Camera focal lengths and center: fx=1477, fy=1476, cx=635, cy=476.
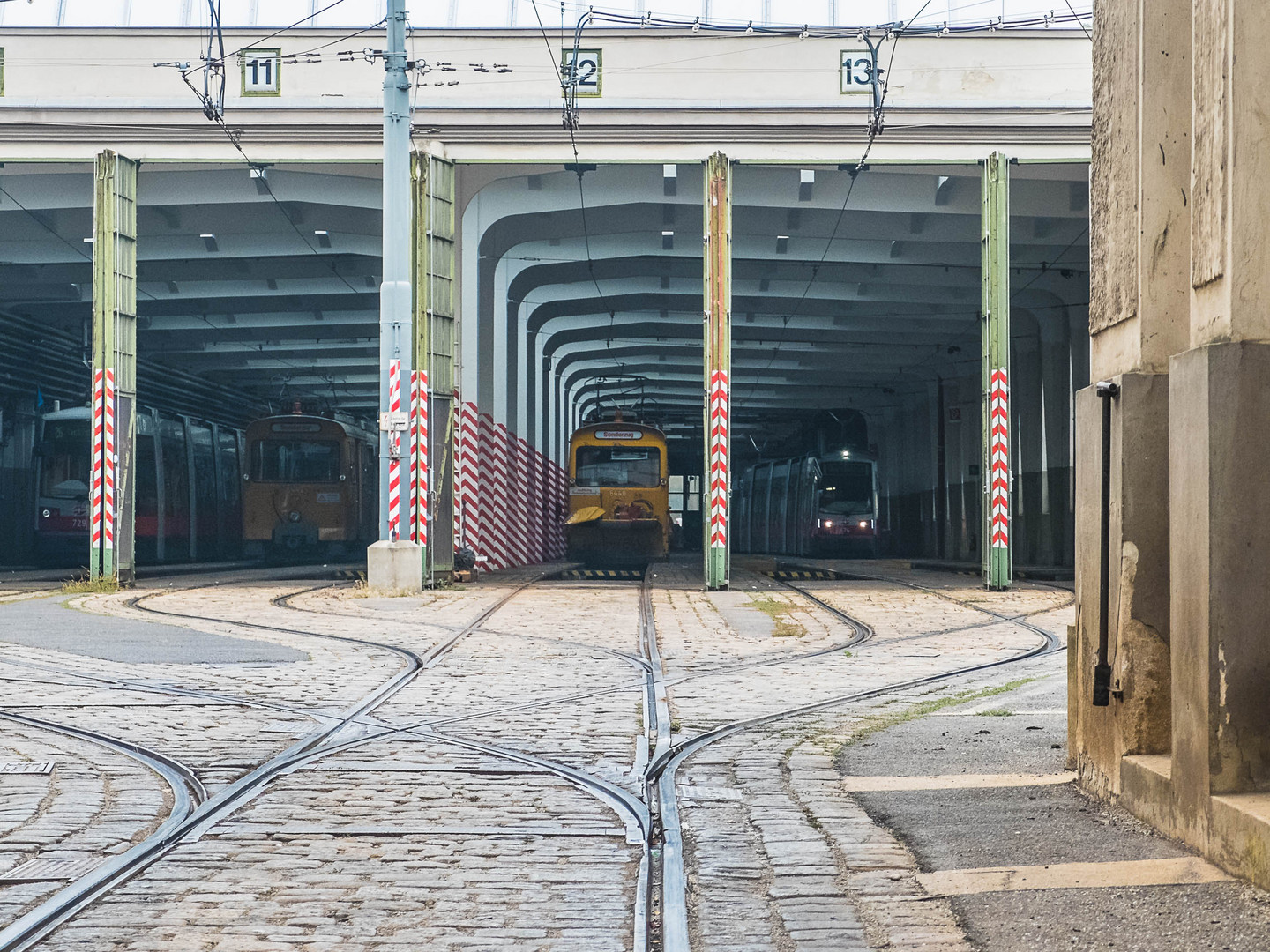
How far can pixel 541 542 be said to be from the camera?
3381 cm

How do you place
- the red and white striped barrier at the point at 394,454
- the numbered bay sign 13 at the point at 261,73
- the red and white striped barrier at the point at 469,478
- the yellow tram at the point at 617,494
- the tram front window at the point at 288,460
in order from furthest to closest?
the tram front window at the point at 288,460, the yellow tram at the point at 617,494, the red and white striped barrier at the point at 469,478, the numbered bay sign 13 at the point at 261,73, the red and white striped barrier at the point at 394,454

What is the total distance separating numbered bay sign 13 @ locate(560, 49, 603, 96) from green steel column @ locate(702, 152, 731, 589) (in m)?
1.85

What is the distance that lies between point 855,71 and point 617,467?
1039 centimetres

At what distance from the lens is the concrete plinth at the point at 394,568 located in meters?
17.6

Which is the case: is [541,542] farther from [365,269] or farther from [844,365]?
[844,365]

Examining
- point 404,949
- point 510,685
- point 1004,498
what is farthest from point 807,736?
point 1004,498

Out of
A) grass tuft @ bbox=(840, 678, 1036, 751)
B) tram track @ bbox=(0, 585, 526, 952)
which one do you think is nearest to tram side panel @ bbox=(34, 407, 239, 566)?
tram track @ bbox=(0, 585, 526, 952)

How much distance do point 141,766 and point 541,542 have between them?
27631 mm

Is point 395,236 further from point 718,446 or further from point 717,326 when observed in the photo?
point 718,446

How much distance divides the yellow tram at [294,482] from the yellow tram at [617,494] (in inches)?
189

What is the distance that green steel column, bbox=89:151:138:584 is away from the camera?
759 inches

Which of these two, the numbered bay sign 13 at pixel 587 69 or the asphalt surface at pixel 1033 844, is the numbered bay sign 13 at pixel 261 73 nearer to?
the numbered bay sign 13 at pixel 587 69

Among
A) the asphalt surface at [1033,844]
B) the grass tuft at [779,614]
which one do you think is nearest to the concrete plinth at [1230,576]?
the asphalt surface at [1033,844]

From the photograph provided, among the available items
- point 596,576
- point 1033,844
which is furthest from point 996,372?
point 1033,844
